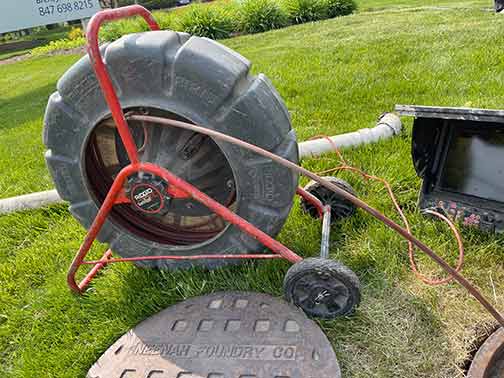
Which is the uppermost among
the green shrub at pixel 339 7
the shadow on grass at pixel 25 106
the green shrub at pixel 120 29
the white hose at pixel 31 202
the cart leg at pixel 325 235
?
the cart leg at pixel 325 235

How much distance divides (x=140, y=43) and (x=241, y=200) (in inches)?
32.2

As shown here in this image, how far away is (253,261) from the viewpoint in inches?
95.1

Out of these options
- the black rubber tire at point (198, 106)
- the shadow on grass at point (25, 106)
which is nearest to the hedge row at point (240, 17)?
the shadow on grass at point (25, 106)

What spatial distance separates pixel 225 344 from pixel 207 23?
10423mm

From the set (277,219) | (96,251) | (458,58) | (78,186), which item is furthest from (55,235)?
(458,58)

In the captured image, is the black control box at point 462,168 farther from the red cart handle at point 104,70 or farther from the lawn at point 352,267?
the red cart handle at point 104,70

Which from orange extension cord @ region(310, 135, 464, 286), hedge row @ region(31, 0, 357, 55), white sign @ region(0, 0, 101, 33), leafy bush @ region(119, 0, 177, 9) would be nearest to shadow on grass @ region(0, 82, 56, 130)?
white sign @ region(0, 0, 101, 33)

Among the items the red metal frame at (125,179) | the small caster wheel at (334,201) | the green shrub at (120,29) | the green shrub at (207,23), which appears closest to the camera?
the red metal frame at (125,179)

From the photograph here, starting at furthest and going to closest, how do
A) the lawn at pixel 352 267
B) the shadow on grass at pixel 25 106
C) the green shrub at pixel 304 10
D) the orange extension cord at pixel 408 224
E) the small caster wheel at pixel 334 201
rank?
the green shrub at pixel 304 10
the shadow on grass at pixel 25 106
the small caster wheel at pixel 334 201
the orange extension cord at pixel 408 224
the lawn at pixel 352 267

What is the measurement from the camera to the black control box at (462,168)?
2.44m

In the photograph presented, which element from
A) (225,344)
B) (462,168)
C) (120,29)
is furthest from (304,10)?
(225,344)

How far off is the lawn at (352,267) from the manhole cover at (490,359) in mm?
63

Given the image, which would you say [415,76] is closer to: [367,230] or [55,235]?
[367,230]

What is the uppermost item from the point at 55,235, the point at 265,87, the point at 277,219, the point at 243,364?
the point at 265,87
